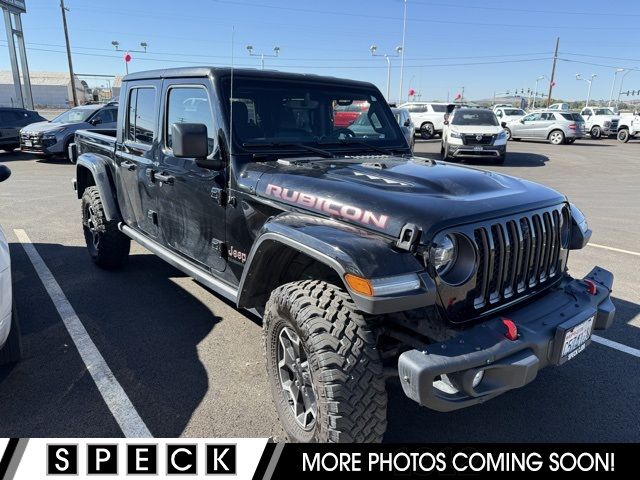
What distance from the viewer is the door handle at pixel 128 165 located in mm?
4350

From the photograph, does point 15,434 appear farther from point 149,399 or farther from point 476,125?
point 476,125

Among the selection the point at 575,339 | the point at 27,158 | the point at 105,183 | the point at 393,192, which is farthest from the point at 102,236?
the point at 27,158

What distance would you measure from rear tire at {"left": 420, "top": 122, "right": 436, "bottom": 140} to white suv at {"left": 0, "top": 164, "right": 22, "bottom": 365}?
24.0 metres

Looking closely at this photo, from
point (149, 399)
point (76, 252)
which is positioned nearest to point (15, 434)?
point (149, 399)

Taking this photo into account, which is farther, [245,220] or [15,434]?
[245,220]

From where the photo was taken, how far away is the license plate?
2.38 meters

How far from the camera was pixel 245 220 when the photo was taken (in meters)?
3.05

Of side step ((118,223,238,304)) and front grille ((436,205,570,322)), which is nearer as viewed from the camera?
front grille ((436,205,570,322))

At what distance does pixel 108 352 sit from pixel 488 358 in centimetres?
273

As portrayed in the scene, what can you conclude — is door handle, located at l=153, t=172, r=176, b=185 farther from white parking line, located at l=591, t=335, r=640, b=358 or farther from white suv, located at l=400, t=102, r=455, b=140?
white suv, located at l=400, t=102, r=455, b=140

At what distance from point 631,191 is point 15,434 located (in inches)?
505

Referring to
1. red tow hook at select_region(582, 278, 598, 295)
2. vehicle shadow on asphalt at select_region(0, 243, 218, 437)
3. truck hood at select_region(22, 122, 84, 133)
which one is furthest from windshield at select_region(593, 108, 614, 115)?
red tow hook at select_region(582, 278, 598, 295)

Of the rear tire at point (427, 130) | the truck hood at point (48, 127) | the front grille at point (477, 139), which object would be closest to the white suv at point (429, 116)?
the rear tire at point (427, 130)

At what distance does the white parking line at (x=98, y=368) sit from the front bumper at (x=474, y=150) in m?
12.7
